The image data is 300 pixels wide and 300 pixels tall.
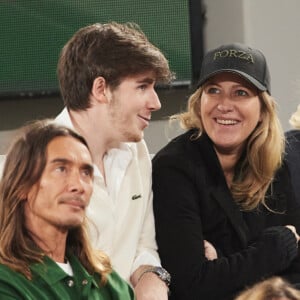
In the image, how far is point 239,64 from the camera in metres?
2.66

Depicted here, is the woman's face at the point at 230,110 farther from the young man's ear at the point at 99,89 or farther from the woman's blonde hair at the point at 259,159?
the young man's ear at the point at 99,89

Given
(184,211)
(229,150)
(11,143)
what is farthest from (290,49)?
(11,143)

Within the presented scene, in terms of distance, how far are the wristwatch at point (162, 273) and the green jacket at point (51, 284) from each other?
0.44 m

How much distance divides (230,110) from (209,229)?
14.3 inches

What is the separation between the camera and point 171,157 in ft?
8.54

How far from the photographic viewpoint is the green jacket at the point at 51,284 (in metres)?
1.83

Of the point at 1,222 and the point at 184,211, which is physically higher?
the point at 184,211

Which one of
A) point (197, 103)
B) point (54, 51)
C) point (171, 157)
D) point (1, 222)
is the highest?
point (54, 51)

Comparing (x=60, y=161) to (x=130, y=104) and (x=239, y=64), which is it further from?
(x=239, y=64)

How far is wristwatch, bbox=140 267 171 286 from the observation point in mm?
2459

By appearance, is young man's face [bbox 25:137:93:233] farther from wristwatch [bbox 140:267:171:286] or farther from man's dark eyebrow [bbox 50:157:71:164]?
wristwatch [bbox 140:267:171:286]

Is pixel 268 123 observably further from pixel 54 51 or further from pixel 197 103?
pixel 54 51

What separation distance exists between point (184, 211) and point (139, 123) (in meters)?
0.28

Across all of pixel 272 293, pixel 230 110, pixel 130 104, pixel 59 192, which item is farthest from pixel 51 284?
pixel 230 110
